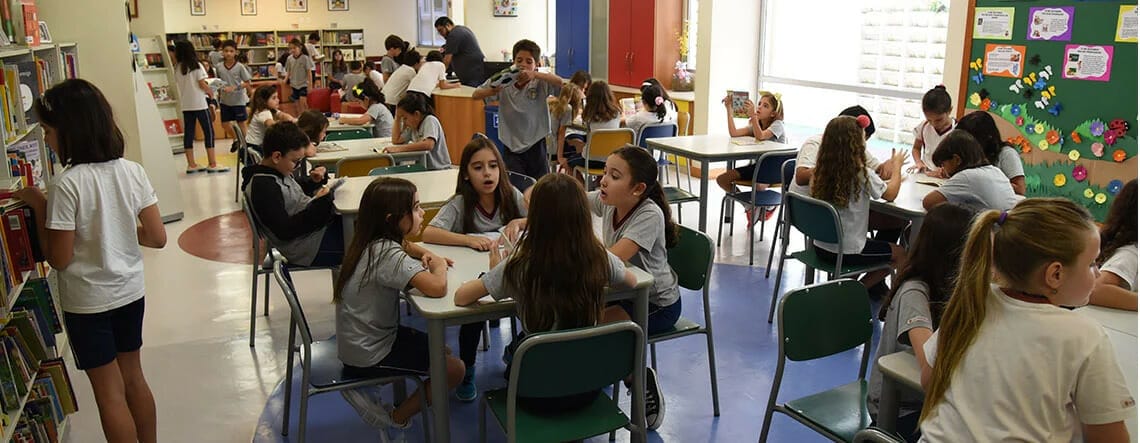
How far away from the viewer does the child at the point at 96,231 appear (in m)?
2.50

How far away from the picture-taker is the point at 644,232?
9.60 feet

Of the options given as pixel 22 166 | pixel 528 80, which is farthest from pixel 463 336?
pixel 528 80

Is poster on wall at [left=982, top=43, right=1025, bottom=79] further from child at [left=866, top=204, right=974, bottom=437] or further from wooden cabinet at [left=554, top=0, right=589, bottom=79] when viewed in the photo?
wooden cabinet at [left=554, top=0, right=589, bottom=79]

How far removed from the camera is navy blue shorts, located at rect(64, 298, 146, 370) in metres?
2.60

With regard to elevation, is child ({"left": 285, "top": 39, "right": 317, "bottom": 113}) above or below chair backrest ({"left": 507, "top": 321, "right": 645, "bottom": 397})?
above

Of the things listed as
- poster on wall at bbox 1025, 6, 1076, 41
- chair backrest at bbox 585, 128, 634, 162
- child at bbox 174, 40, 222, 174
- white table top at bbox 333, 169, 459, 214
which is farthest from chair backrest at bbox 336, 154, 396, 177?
child at bbox 174, 40, 222, 174

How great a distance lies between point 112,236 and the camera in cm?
260

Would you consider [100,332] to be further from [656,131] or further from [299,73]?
[299,73]

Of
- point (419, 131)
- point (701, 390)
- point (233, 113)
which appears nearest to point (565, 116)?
point (419, 131)

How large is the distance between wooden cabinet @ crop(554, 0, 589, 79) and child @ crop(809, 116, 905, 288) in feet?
19.1

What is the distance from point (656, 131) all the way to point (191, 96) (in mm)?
5025

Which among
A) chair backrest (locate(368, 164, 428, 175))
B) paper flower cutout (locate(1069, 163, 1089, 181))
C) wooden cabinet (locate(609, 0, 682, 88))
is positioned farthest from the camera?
wooden cabinet (locate(609, 0, 682, 88))

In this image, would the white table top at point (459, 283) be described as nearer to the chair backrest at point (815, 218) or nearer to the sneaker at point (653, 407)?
the sneaker at point (653, 407)

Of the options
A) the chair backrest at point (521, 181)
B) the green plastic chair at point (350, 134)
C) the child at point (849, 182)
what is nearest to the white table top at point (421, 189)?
the chair backrest at point (521, 181)
